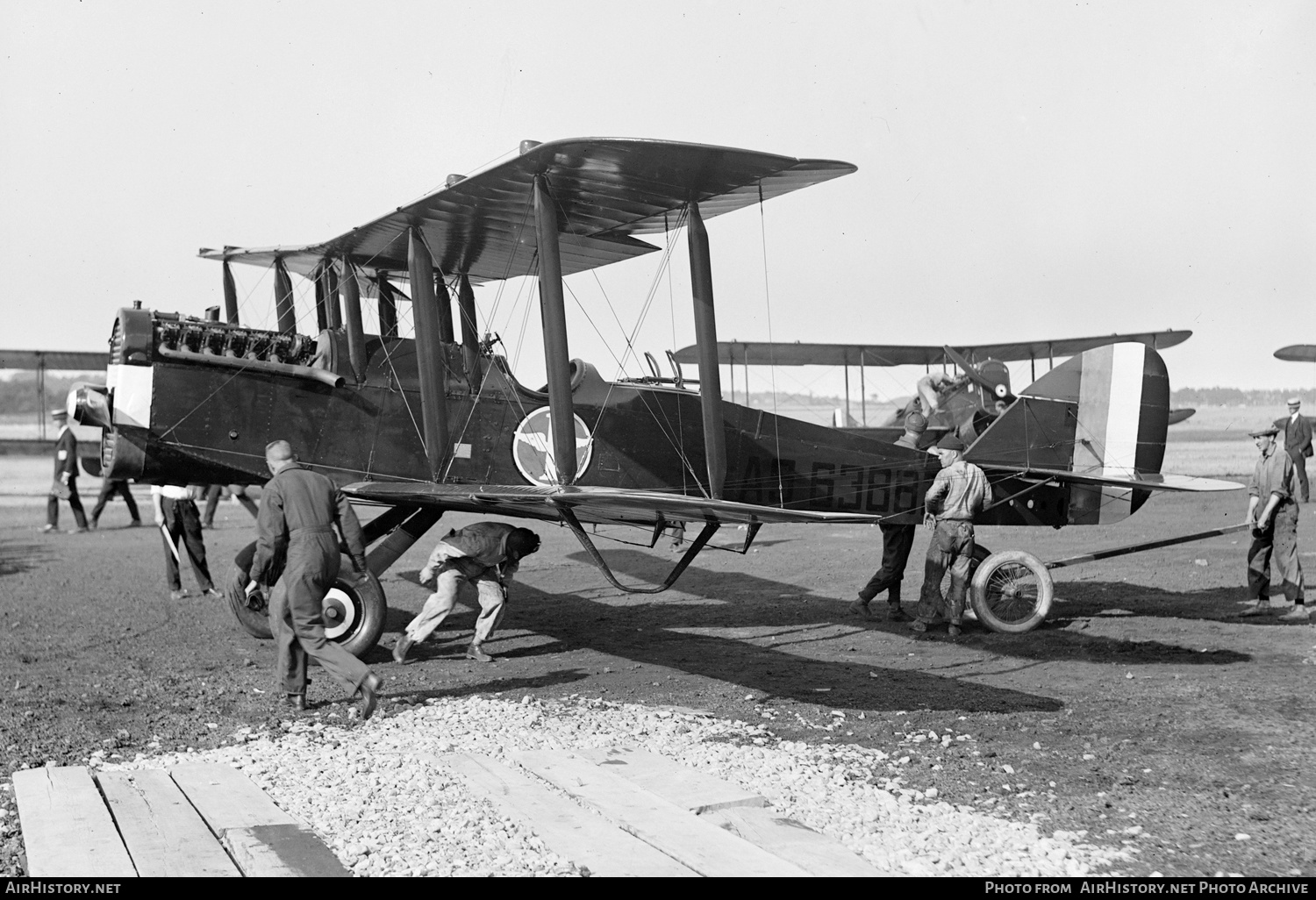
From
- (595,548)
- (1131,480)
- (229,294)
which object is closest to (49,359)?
(229,294)

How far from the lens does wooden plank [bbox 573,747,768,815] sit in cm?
466

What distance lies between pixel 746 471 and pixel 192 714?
4.97m

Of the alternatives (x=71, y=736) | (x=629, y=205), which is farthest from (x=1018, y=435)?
(x=71, y=736)

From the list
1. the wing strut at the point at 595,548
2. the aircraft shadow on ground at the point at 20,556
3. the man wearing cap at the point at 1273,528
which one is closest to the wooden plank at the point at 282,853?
the wing strut at the point at 595,548

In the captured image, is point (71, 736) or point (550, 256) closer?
point (71, 736)

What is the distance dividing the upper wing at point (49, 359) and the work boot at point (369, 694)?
19207 mm

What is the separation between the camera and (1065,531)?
17.4m

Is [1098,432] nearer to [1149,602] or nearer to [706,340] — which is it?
[1149,602]

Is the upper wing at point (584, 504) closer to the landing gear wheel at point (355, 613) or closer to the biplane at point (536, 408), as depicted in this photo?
the biplane at point (536, 408)

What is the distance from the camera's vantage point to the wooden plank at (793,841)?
3.84 meters

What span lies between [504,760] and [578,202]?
14.6ft

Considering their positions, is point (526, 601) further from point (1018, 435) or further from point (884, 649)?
point (1018, 435)

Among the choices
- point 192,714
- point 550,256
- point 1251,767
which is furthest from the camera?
point 550,256

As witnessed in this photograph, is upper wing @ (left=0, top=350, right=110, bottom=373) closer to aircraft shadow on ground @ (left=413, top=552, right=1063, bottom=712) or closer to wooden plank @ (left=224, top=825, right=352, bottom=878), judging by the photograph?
aircraft shadow on ground @ (left=413, top=552, right=1063, bottom=712)
